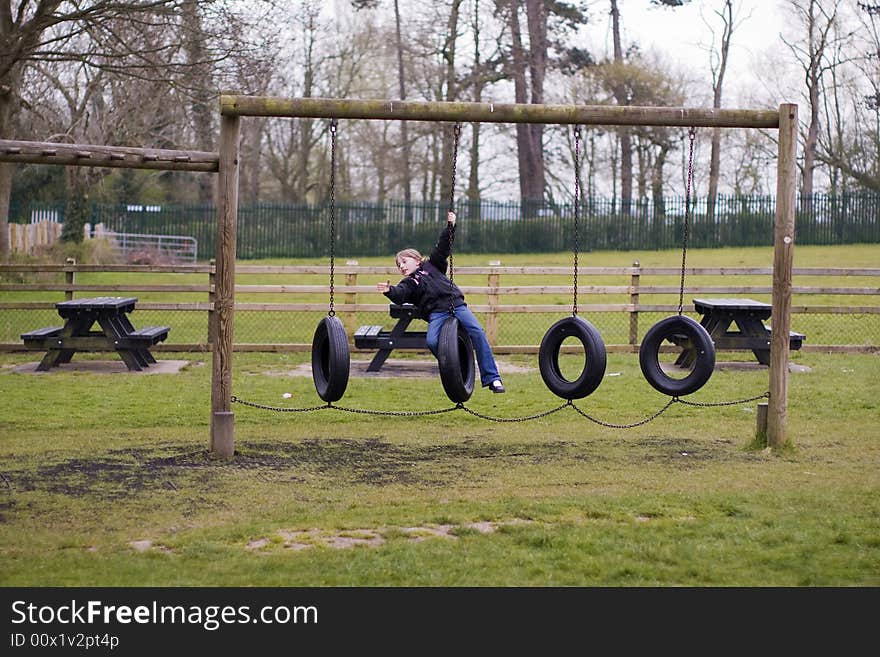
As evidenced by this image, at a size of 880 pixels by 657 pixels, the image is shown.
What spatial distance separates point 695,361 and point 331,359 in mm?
2787

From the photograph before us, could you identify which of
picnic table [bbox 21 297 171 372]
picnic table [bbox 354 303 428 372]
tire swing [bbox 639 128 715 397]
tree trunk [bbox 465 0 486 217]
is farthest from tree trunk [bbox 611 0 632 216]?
tire swing [bbox 639 128 715 397]

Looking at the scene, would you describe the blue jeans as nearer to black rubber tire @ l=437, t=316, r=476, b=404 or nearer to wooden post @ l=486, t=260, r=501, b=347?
black rubber tire @ l=437, t=316, r=476, b=404

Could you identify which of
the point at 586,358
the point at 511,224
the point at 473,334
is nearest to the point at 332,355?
the point at 473,334

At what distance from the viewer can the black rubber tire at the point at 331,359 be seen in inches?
332

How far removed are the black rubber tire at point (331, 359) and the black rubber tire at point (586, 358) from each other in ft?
5.27

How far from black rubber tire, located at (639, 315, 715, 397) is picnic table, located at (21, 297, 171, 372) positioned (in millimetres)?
7029

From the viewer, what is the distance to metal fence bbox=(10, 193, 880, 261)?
35156 mm

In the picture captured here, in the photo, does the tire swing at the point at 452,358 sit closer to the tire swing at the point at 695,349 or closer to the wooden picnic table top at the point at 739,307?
the tire swing at the point at 695,349

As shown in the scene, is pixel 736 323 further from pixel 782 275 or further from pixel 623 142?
pixel 623 142

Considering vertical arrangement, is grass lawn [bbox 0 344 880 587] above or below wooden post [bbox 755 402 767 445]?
below

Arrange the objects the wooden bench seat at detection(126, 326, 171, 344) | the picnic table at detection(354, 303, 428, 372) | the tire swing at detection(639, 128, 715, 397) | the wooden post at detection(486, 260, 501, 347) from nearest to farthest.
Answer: the tire swing at detection(639, 128, 715, 397)
the picnic table at detection(354, 303, 428, 372)
the wooden bench seat at detection(126, 326, 171, 344)
the wooden post at detection(486, 260, 501, 347)

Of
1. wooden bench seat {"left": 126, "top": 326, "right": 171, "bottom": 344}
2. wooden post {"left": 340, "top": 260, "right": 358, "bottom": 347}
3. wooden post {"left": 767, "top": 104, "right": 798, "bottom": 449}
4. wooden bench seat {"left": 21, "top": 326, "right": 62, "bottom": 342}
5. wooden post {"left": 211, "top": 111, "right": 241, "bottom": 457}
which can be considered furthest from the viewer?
wooden post {"left": 340, "top": 260, "right": 358, "bottom": 347}

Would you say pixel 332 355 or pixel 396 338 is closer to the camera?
pixel 332 355

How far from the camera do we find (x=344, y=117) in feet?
29.7
